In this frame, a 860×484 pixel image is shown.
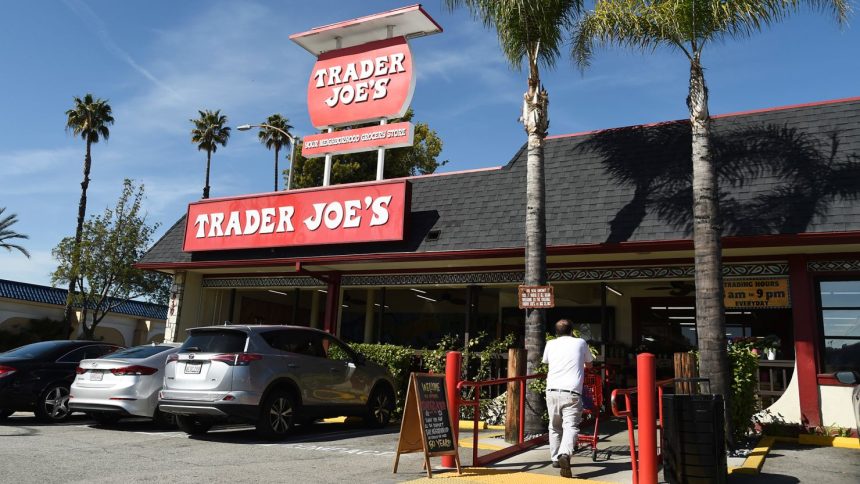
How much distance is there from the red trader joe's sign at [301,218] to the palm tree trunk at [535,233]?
4.02 m

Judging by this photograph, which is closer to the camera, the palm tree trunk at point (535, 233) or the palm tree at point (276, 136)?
the palm tree trunk at point (535, 233)

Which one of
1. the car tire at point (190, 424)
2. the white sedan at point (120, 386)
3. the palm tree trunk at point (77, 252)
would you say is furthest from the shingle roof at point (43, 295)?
the car tire at point (190, 424)

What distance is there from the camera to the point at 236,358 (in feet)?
31.9

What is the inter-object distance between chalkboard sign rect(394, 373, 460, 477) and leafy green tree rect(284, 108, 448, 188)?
1135 inches

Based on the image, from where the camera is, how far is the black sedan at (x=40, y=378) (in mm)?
11203

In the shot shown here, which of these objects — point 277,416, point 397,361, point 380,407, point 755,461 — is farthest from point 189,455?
point 755,461

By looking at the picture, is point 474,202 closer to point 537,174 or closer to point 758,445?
point 537,174

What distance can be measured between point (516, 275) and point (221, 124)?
3834 centimetres

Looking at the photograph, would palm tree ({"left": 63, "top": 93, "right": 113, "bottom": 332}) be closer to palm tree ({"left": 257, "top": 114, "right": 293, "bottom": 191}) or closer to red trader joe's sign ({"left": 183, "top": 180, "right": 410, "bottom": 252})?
palm tree ({"left": 257, "top": 114, "right": 293, "bottom": 191})

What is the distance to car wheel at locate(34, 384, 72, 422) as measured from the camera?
1162cm

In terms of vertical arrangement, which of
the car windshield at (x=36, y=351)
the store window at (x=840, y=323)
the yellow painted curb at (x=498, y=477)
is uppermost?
the store window at (x=840, y=323)

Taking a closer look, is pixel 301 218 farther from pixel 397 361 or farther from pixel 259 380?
pixel 259 380

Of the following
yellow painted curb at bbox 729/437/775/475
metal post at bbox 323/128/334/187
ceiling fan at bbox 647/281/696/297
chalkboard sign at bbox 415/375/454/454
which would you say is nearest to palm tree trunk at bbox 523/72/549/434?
chalkboard sign at bbox 415/375/454/454

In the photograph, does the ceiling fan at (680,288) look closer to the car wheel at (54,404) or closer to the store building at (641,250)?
the store building at (641,250)
